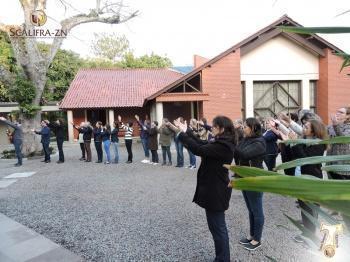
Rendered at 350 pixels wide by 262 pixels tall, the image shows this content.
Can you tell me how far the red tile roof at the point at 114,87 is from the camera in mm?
21469

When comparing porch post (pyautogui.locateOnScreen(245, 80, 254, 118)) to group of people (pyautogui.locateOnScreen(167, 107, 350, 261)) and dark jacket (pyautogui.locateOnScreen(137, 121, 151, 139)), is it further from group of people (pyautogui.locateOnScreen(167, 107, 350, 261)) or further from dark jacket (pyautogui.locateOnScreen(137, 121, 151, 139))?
group of people (pyautogui.locateOnScreen(167, 107, 350, 261))

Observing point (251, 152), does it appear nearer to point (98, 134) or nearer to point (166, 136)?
point (166, 136)

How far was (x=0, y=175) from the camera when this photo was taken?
33.7ft

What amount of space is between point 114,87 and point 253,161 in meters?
20.6

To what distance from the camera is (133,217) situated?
5668 millimetres

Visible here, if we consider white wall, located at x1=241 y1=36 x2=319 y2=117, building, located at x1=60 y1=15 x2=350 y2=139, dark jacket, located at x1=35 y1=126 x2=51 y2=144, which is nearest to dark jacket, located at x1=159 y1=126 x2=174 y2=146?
dark jacket, located at x1=35 y1=126 x2=51 y2=144

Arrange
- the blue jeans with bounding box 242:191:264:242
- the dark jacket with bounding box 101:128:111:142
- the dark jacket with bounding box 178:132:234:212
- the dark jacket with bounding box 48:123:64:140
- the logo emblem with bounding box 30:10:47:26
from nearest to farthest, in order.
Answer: the dark jacket with bounding box 178:132:234:212
the blue jeans with bounding box 242:191:264:242
the dark jacket with bounding box 101:128:111:142
the dark jacket with bounding box 48:123:64:140
the logo emblem with bounding box 30:10:47:26

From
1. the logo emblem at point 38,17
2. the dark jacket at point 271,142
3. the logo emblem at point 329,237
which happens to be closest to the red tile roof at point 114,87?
the logo emblem at point 38,17

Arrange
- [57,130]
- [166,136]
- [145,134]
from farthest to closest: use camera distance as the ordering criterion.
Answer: [145,134], [57,130], [166,136]

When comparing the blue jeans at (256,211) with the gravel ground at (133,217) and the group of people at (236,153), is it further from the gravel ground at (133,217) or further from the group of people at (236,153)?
the gravel ground at (133,217)

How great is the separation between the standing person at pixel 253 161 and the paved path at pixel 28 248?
2.28m

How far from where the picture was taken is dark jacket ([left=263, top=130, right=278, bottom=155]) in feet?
22.7

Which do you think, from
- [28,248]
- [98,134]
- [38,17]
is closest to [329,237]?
[28,248]

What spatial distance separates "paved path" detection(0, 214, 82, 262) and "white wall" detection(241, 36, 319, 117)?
13.7m
